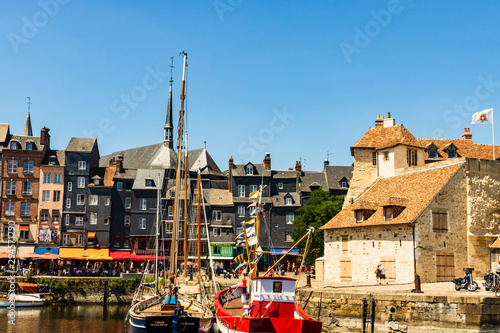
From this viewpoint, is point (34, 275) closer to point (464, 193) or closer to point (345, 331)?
point (345, 331)

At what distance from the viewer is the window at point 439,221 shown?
3422 cm

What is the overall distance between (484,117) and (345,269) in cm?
1336

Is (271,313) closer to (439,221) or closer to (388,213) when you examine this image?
(388,213)

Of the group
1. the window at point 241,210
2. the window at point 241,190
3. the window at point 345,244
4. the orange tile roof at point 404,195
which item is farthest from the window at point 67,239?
the window at point 345,244

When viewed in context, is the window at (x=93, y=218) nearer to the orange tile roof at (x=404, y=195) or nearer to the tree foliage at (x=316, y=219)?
the tree foliage at (x=316, y=219)

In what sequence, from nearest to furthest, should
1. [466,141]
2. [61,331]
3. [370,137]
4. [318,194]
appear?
[61,331] < [370,137] < [466,141] < [318,194]

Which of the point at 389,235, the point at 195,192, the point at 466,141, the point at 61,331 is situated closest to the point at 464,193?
the point at 389,235

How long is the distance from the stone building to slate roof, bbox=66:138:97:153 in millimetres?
38547

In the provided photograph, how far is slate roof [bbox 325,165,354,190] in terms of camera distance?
6881cm

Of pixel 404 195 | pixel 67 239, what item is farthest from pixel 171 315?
pixel 67 239

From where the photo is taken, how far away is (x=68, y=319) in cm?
4044

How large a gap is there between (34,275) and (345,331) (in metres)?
35.2

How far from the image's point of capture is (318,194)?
56219 millimetres

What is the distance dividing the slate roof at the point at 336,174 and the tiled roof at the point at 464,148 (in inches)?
756
